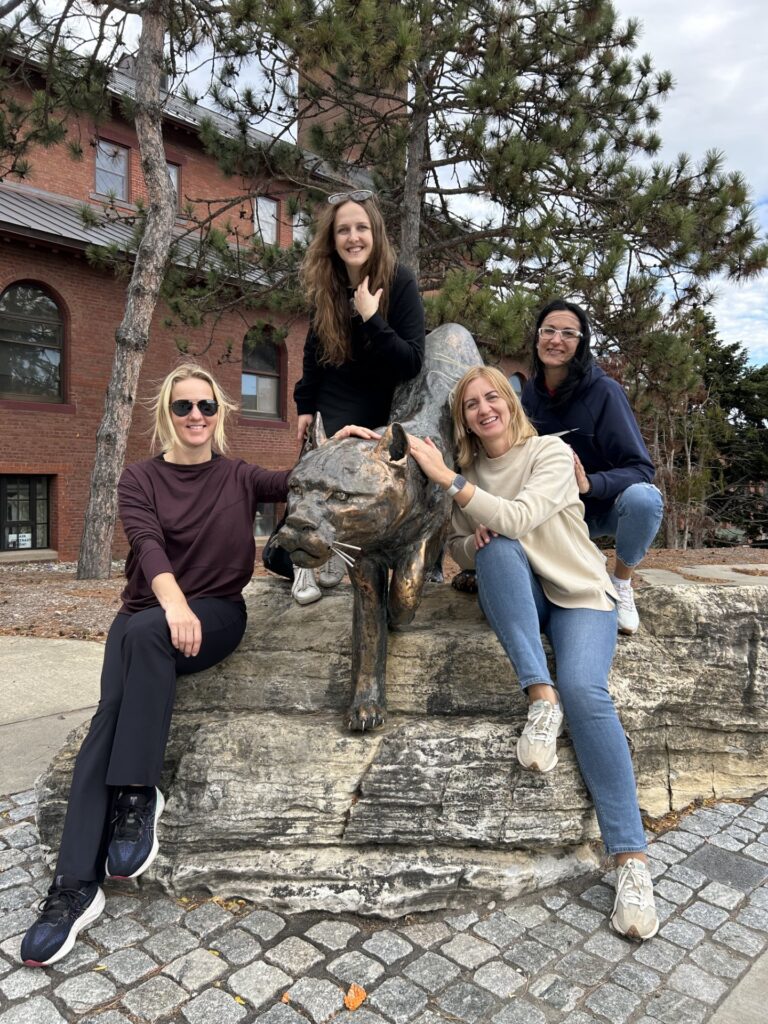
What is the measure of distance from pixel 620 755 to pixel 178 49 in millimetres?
11478

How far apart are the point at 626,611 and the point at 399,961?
1707mm

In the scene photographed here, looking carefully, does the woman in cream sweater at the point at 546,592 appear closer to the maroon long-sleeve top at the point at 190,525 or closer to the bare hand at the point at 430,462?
the bare hand at the point at 430,462

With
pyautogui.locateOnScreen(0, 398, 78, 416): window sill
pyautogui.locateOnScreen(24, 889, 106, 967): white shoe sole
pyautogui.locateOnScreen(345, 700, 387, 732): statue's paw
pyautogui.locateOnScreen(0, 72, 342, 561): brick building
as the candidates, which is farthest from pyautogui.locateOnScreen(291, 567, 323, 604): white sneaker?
pyautogui.locateOnScreen(0, 398, 78, 416): window sill

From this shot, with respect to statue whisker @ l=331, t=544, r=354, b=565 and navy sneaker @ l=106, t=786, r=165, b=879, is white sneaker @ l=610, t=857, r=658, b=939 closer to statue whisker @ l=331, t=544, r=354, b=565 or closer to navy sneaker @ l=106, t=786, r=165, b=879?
statue whisker @ l=331, t=544, r=354, b=565

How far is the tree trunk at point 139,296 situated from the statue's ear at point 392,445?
8.52m

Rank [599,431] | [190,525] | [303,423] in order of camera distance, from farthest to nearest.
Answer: [303,423], [599,431], [190,525]

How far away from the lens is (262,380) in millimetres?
16484

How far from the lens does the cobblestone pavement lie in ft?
6.75

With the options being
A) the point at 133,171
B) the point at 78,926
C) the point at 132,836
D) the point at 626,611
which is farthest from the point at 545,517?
the point at 133,171

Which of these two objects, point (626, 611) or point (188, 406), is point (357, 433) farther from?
point (626, 611)

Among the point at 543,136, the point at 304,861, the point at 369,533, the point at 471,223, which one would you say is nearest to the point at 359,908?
the point at 304,861

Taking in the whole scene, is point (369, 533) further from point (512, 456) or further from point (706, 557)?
point (706, 557)

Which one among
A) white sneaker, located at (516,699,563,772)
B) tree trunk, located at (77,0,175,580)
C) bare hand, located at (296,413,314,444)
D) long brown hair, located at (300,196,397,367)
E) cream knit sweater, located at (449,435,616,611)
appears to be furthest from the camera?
tree trunk, located at (77,0,175,580)

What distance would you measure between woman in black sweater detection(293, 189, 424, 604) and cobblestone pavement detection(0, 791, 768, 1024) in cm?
151
